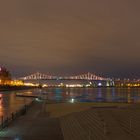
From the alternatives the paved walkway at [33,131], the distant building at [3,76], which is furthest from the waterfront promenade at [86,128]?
the distant building at [3,76]

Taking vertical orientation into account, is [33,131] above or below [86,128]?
below

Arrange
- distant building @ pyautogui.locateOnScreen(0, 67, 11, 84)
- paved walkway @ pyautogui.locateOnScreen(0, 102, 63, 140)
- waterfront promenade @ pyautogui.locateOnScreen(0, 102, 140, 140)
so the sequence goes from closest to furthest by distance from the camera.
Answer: waterfront promenade @ pyautogui.locateOnScreen(0, 102, 140, 140), paved walkway @ pyautogui.locateOnScreen(0, 102, 63, 140), distant building @ pyautogui.locateOnScreen(0, 67, 11, 84)

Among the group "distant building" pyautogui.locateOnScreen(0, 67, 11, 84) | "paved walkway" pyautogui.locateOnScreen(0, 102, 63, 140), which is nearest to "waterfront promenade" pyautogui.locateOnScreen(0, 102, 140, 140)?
"paved walkway" pyautogui.locateOnScreen(0, 102, 63, 140)

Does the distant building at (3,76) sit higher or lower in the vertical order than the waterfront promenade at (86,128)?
higher

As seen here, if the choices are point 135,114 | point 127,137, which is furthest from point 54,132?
point 127,137

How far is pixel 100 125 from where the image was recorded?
55.9ft

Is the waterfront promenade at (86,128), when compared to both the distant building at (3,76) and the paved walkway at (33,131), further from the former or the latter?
the distant building at (3,76)

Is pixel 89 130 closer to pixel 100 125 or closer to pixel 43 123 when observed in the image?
pixel 100 125

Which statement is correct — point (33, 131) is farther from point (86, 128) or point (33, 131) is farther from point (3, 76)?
point (3, 76)

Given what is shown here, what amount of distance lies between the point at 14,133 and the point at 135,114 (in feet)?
20.8

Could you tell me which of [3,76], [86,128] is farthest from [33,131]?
[3,76]

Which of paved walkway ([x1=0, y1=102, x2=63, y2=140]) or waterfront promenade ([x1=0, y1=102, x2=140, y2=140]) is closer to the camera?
waterfront promenade ([x1=0, y1=102, x2=140, y2=140])

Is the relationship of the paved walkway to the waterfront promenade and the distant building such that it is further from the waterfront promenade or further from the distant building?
the distant building

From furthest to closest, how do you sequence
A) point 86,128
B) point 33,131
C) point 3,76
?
point 3,76 → point 33,131 → point 86,128
